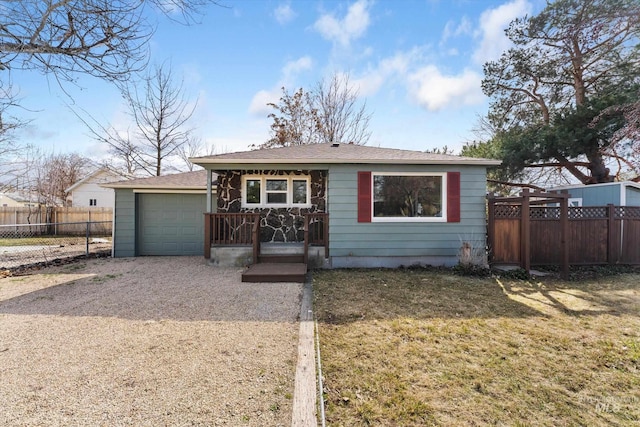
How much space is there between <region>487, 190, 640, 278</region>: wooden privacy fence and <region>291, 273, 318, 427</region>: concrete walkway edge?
18.1 ft

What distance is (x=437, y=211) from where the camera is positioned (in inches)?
290

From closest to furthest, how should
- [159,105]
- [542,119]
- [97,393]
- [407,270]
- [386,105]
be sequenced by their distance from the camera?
[97,393] → [407,270] → [542,119] → [386,105] → [159,105]

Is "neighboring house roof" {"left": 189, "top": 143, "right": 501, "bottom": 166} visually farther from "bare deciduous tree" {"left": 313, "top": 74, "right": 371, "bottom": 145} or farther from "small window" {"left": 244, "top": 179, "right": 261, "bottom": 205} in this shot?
"bare deciduous tree" {"left": 313, "top": 74, "right": 371, "bottom": 145}

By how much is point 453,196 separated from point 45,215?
21.9 m

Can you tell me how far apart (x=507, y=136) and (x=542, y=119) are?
1515mm

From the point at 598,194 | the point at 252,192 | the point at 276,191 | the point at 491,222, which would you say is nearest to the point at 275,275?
the point at 276,191

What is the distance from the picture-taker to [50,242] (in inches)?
502

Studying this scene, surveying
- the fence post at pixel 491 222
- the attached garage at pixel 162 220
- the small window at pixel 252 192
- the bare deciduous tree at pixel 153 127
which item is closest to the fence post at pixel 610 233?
the fence post at pixel 491 222

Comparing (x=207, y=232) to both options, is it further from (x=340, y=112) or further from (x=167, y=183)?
(x=340, y=112)

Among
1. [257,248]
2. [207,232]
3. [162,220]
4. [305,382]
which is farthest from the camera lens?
[162,220]

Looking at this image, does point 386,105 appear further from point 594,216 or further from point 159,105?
point 159,105

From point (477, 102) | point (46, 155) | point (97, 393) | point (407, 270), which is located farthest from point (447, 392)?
point (46, 155)

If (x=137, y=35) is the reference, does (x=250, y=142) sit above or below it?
above

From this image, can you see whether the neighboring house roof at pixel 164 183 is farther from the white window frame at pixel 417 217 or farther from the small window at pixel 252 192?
the white window frame at pixel 417 217
